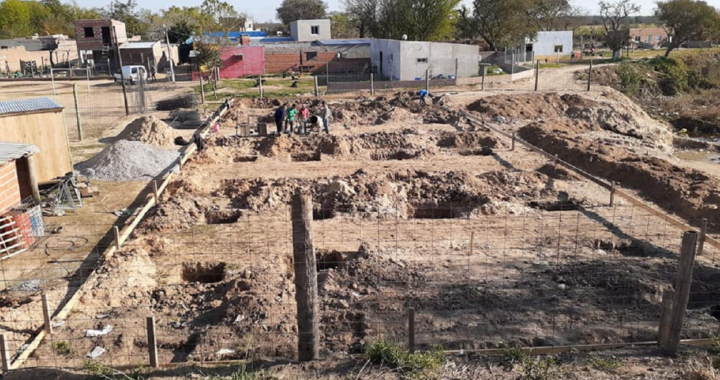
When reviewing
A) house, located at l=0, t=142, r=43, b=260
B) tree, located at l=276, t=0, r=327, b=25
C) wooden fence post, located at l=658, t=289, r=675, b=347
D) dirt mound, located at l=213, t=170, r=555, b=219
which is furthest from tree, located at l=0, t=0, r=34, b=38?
wooden fence post, located at l=658, t=289, r=675, b=347

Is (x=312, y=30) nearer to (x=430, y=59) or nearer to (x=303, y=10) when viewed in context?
(x=430, y=59)

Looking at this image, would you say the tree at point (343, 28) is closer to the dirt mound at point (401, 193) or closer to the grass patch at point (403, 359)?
the dirt mound at point (401, 193)

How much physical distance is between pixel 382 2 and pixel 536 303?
48301 millimetres

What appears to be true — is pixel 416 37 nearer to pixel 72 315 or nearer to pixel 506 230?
pixel 506 230

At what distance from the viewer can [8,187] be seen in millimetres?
12570

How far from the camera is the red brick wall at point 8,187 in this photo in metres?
12.3

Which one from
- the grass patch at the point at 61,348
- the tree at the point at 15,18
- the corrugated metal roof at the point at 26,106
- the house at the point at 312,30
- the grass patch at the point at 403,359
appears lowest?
the grass patch at the point at 61,348

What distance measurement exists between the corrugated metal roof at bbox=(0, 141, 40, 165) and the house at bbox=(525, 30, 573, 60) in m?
51.7

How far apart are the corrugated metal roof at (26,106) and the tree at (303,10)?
75139 millimetres

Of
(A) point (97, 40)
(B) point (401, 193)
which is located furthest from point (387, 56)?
(B) point (401, 193)

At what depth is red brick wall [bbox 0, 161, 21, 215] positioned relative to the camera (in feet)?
40.3

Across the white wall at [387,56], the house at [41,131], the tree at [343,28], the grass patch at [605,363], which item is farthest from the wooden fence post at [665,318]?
the tree at [343,28]

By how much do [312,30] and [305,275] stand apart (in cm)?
5479

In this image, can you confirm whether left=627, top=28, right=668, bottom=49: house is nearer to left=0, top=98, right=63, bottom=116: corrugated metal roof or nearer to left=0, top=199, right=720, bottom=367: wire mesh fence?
left=0, top=199, right=720, bottom=367: wire mesh fence
